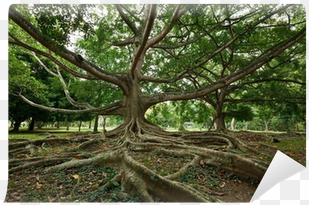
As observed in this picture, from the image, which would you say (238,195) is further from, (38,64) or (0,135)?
(38,64)

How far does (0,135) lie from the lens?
2.18 meters

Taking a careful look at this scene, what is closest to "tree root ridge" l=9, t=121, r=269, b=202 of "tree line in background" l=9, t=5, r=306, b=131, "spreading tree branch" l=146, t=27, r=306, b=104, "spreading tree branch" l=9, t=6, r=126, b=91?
"tree line in background" l=9, t=5, r=306, b=131

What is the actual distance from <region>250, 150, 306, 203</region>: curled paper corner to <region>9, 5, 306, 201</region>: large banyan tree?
0.10m

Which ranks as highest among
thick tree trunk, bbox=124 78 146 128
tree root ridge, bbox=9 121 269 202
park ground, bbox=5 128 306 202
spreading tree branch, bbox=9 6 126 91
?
spreading tree branch, bbox=9 6 126 91

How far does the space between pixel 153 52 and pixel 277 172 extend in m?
5.94

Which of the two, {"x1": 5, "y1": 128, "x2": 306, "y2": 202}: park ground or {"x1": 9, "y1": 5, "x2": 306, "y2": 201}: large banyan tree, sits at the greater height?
{"x1": 9, "y1": 5, "x2": 306, "y2": 201}: large banyan tree

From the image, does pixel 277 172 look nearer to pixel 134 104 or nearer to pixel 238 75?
pixel 238 75

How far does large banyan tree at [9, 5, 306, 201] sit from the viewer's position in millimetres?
2490

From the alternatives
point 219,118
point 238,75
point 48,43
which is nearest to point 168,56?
point 238,75

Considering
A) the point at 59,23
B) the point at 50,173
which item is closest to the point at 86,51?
the point at 59,23

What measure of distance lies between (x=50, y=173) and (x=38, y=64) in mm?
6072

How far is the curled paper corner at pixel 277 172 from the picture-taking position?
2.18m

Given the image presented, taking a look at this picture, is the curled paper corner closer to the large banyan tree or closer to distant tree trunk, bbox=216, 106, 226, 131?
the large banyan tree

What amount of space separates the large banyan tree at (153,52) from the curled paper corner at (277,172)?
0.10 meters
